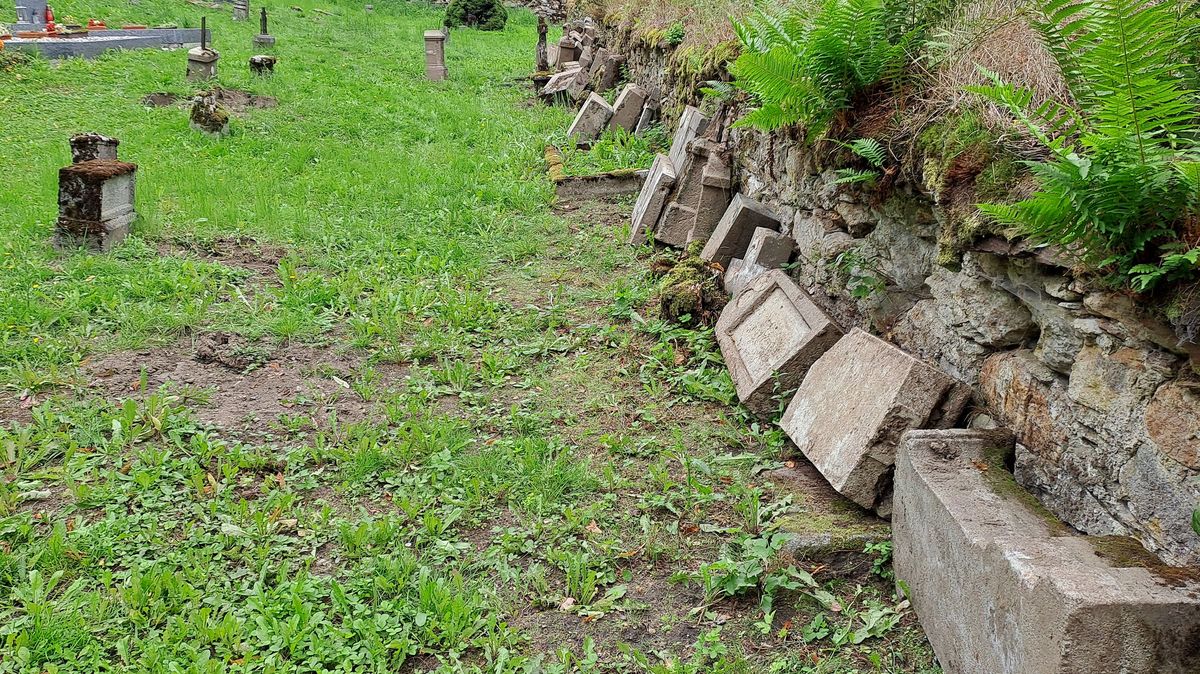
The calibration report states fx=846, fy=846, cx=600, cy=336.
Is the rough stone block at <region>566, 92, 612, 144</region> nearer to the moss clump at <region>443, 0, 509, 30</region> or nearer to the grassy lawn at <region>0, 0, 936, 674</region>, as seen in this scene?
the grassy lawn at <region>0, 0, 936, 674</region>

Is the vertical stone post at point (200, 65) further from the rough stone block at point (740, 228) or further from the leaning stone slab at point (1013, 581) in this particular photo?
the leaning stone slab at point (1013, 581)

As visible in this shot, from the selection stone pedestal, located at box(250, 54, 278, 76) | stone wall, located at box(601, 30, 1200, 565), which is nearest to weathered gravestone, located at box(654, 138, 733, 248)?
stone wall, located at box(601, 30, 1200, 565)

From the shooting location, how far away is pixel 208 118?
393 inches

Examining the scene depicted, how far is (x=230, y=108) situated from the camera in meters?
11.3

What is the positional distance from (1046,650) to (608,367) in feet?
10.2

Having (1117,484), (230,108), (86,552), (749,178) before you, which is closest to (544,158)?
(749,178)

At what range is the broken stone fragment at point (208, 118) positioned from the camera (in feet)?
32.8

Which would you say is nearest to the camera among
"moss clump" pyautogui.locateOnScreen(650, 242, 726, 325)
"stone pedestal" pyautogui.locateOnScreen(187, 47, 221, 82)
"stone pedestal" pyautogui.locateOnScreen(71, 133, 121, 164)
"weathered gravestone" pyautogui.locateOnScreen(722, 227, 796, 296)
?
"weathered gravestone" pyautogui.locateOnScreen(722, 227, 796, 296)

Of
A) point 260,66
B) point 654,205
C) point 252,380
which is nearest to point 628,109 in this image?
point 654,205

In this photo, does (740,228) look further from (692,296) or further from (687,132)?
(687,132)

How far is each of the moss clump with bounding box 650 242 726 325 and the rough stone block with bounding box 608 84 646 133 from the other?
4641mm

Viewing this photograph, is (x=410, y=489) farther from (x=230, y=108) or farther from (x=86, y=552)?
(x=230, y=108)

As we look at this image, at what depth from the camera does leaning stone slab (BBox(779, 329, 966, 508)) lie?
126 inches

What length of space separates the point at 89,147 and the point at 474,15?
16784 millimetres
